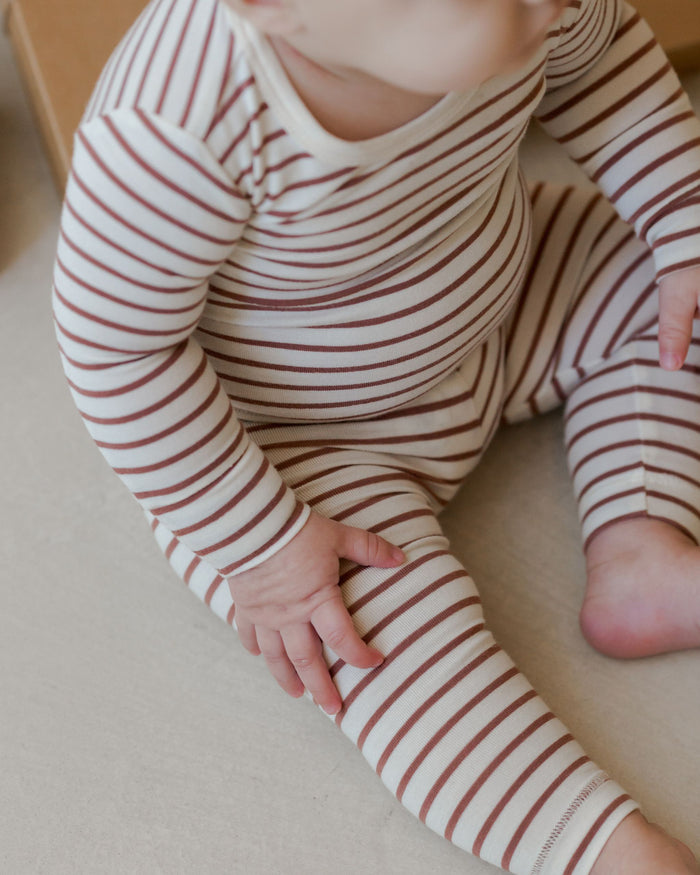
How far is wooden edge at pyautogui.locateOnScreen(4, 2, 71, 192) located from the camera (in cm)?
86

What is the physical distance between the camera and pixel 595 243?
0.75 meters

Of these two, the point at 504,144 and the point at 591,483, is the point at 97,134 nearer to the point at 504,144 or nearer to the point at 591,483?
the point at 504,144

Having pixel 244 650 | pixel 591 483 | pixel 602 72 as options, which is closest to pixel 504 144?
pixel 602 72

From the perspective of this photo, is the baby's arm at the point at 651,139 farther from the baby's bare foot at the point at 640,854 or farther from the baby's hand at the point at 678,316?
the baby's bare foot at the point at 640,854

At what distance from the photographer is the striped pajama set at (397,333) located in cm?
48

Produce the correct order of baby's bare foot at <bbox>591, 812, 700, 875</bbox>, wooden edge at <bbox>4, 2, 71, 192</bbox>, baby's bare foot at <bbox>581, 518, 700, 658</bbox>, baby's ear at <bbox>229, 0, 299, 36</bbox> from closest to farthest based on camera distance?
baby's ear at <bbox>229, 0, 299, 36</bbox>
baby's bare foot at <bbox>591, 812, 700, 875</bbox>
baby's bare foot at <bbox>581, 518, 700, 658</bbox>
wooden edge at <bbox>4, 2, 71, 192</bbox>

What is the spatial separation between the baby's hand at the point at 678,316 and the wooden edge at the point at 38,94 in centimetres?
46

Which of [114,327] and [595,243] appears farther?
[595,243]

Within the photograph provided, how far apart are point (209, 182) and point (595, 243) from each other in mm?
359

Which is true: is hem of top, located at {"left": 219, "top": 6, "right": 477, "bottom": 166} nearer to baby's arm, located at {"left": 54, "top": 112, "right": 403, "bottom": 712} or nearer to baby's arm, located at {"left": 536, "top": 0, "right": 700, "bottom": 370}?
baby's arm, located at {"left": 54, "top": 112, "right": 403, "bottom": 712}

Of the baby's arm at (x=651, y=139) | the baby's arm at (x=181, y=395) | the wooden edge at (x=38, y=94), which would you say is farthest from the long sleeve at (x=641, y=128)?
the wooden edge at (x=38, y=94)

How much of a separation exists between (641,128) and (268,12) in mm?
324

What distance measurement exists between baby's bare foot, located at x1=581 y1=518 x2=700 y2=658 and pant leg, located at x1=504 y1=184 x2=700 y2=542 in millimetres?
17

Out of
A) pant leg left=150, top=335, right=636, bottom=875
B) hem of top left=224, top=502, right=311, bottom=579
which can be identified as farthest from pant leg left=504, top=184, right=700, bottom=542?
hem of top left=224, top=502, right=311, bottom=579
